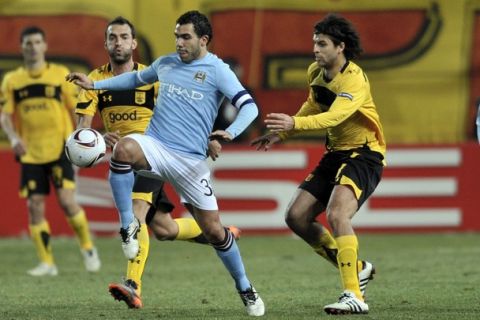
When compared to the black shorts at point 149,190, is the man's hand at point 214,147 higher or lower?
higher

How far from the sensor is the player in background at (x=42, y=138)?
12.4 m

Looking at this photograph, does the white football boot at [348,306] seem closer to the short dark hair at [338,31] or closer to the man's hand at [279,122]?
the man's hand at [279,122]

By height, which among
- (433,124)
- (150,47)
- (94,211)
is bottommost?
(94,211)

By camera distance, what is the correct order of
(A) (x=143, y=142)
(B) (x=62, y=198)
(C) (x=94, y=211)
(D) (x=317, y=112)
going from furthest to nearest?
(C) (x=94, y=211) < (B) (x=62, y=198) < (D) (x=317, y=112) < (A) (x=143, y=142)

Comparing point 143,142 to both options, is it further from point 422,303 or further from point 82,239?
point 82,239

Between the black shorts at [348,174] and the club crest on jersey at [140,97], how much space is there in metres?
1.57

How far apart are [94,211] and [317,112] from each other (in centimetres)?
768

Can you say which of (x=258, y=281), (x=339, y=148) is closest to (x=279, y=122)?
(x=339, y=148)

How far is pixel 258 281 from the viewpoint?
1109 centimetres

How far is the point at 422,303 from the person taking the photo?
355 inches

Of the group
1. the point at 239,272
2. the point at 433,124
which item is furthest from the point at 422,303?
the point at 433,124

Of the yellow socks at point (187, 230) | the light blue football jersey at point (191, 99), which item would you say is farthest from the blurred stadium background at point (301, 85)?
the light blue football jersey at point (191, 99)

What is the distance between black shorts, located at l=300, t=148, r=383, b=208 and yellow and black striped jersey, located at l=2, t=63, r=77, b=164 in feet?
14.1

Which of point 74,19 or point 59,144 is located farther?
point 74,19
